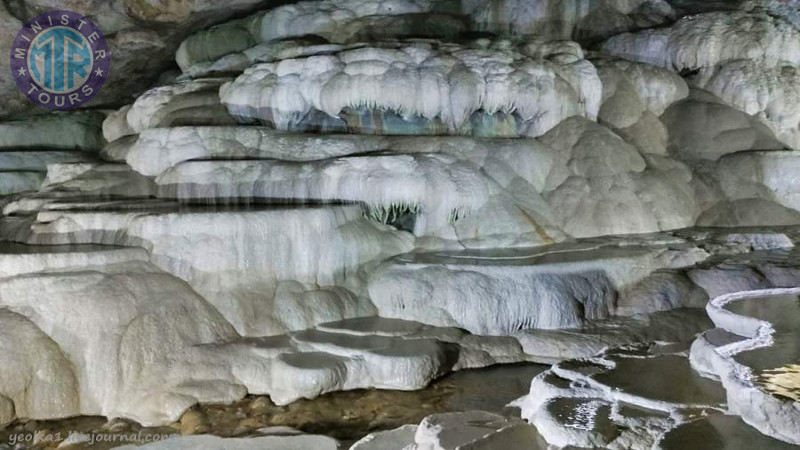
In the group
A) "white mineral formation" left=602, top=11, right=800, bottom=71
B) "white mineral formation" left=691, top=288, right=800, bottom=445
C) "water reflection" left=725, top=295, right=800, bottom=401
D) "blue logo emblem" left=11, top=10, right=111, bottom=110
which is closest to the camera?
"white mineral formation" left=691, top=288, right=800, bottom=445

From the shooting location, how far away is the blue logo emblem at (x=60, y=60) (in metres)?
10.8

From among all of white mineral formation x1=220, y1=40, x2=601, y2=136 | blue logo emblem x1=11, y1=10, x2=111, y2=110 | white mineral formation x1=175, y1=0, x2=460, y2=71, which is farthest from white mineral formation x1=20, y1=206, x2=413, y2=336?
white mineral formation x1=175, y1=0, x2=460, y2=71

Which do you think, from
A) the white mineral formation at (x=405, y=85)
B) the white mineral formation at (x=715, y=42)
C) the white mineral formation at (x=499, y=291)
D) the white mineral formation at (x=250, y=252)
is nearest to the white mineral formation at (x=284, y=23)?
the white mineral formation at (x=405, y=85)

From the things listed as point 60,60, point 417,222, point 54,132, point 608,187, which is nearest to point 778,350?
point 417,222

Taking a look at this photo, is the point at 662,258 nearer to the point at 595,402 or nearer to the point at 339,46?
the point at 595,402

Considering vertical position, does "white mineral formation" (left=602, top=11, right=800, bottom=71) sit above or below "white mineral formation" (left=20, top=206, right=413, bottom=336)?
above

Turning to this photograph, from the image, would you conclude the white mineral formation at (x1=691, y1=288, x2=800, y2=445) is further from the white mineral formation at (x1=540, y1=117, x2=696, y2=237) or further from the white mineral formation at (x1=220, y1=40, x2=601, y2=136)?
the white mineral formation at (x1=220, y1=40, x2=601, y2=136)

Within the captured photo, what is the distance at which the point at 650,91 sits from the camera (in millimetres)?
10984

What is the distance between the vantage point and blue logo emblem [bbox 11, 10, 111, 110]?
10.8 metres

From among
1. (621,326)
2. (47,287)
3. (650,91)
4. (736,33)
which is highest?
(736,33)

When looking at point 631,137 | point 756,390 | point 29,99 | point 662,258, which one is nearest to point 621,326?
point 662,258

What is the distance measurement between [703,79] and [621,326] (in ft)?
20.3

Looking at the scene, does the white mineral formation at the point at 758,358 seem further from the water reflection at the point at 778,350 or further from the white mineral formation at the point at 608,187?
the white mineral formation at the point at 608,187

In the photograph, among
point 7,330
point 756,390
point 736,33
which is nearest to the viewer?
point 756,390
